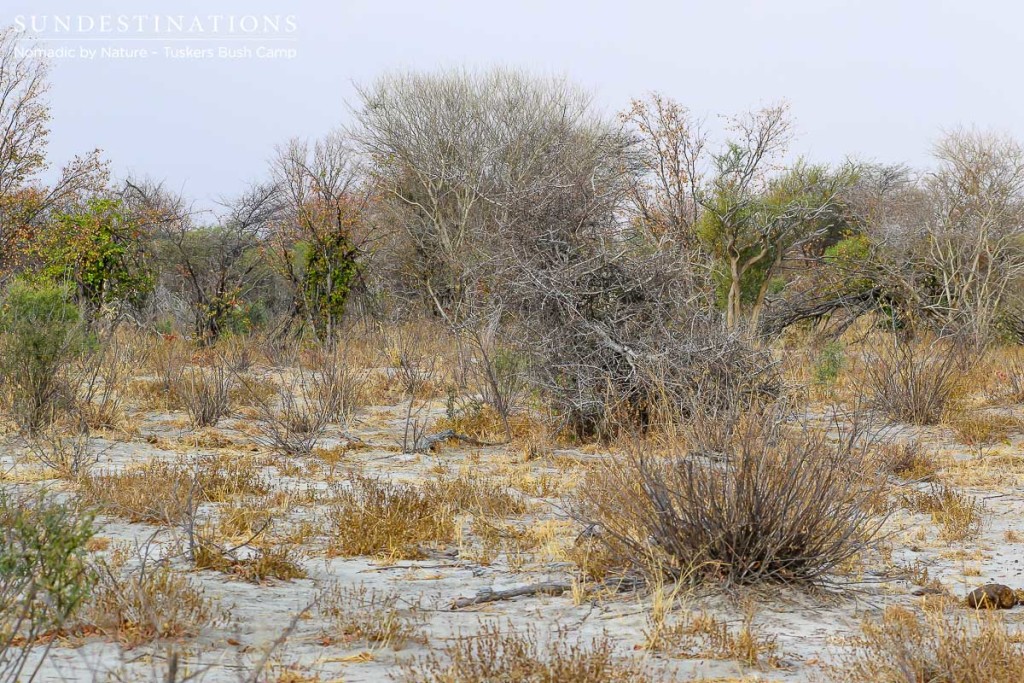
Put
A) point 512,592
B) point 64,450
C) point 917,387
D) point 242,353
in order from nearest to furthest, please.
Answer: point 512,592, point 64,450, point 917,387, point 242,353

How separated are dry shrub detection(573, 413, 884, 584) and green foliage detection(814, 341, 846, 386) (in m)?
7.56

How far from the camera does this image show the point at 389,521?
18.0 ft

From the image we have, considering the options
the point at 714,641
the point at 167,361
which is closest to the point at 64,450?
the point at 167,361

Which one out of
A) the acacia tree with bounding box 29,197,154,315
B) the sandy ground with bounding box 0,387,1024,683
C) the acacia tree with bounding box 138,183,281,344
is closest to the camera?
the sandy ground with bounding box 0,387,1024,683

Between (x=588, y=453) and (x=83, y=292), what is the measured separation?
32.2 ft

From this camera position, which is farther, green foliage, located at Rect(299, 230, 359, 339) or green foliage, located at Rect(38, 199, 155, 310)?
green foliage, located at Rect(299, 230, 359, 339)

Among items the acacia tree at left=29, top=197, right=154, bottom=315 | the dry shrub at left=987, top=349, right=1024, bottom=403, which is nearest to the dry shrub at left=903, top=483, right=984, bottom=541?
the dry shrub at left=987, top=349, right=1024, bottom=403

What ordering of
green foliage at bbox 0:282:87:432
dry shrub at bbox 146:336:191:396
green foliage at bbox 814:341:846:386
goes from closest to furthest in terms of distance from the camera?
1. green foliage at bbox 0:282:87:432
2. dry shrub at bbox 146:336:191:396
3. green foliage at bbox 814:341:846:386

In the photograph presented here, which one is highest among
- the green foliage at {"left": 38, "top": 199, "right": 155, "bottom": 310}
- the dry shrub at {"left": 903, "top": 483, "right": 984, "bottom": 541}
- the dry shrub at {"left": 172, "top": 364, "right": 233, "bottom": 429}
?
the green foliage at {"left": 38, "top": 199, "right": 155, "bottom": 310}

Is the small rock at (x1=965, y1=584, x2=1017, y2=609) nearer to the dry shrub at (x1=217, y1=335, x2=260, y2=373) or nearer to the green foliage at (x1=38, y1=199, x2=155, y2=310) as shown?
the dry shrub at (x1=217, y1=335, x2=260, y2=373)

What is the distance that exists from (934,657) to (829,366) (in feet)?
32.4

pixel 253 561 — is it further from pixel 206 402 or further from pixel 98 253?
pixel 98 253

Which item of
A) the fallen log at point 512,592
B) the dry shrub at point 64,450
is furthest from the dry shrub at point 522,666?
the dry shrub at point 64,450

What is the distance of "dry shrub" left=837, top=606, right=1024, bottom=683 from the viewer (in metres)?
3.18
